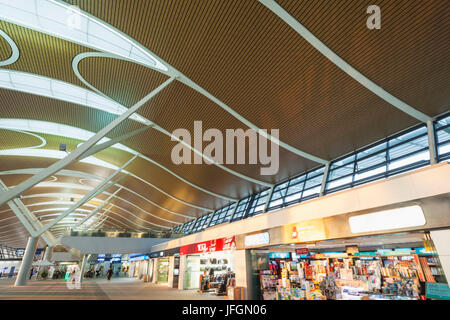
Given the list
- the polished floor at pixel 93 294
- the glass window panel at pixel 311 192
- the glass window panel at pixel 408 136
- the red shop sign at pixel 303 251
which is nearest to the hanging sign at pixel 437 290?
the red shop sign at pixel 303 251

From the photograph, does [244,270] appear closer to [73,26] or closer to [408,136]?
[408,136]

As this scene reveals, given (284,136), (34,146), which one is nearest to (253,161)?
(284,136)

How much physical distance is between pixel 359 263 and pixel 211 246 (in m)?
8.91

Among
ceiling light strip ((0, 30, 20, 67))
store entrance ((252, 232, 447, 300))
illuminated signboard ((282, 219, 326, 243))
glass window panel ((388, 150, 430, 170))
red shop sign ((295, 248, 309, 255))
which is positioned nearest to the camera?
store entrance ((252, 232, 447, 300))

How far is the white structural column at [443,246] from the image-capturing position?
5.48m

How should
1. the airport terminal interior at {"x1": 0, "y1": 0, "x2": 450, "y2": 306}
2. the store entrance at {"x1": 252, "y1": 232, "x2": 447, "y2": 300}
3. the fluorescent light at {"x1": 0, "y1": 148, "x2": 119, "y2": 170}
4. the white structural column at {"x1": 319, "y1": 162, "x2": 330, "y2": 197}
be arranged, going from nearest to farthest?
the store entrance at {"x1": 252, "y1": 232, "x2": 447, "y2": 300}, the airport terminal interior at {"x1": 0, "y1": 0, "x2": 450, "y2": 306}, the white structural column at {"x1": 319, "y1": 162, "x2": 330, "y2": 197}, the fluorescent light at {"x1": 0, "y1": 148, "x2": 119, "y2": 170}

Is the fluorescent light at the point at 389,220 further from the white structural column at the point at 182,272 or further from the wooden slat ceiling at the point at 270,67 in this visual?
the white structural column at the point at 182,272

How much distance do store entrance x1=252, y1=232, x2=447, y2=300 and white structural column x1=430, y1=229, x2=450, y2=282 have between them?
0.23m

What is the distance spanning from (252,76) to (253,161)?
6106 mm

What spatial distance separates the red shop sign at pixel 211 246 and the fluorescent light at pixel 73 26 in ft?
30.4

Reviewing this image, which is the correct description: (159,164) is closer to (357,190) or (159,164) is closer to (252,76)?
(252,76)

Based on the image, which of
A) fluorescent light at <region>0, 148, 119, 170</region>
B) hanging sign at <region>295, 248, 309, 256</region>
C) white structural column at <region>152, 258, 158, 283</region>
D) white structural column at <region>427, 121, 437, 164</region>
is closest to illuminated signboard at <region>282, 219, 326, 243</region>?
hanging sign at <region>295, 248, 309, 256</region>

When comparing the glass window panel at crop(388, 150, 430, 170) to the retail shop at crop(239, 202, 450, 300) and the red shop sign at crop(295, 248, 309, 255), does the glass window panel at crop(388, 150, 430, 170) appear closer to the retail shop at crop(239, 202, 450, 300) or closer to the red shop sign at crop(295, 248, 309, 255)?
the retail shop at crop(239, 202, 450, 300)

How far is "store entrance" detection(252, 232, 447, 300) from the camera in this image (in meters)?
6.38
